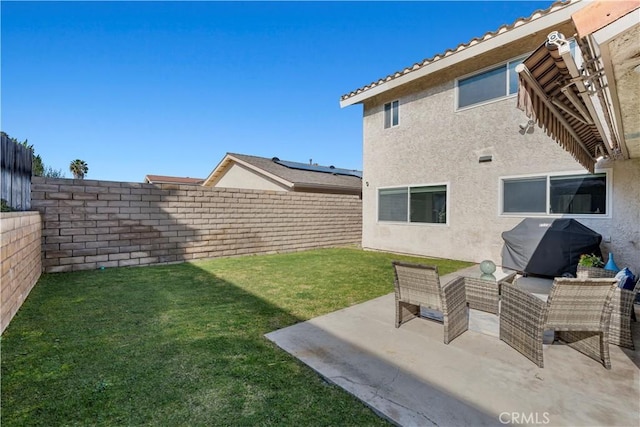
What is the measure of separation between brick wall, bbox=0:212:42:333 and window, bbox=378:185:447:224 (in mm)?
10969

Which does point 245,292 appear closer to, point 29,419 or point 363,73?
point 29,419

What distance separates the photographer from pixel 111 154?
28.8 metres

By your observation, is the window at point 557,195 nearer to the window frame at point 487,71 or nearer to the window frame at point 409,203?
the window frame at point 409,203

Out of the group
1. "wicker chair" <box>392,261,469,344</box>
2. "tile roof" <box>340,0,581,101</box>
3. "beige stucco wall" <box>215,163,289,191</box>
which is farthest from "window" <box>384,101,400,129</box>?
"wicker chair" <box>392,261,469,344</box>

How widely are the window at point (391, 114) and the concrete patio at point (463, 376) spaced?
9584 mm

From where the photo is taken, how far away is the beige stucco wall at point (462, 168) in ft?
24.1

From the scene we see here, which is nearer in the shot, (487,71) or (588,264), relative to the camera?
(588,264)

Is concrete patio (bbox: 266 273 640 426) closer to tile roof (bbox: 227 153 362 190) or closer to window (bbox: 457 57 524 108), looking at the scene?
window (bbox: 457 57 524 108)

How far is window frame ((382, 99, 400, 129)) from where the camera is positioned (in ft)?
40.1

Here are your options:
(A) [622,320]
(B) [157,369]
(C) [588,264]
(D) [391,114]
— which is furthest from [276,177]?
(A) [622,320]

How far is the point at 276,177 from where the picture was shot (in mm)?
16812

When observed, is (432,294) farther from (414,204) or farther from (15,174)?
(414,204)

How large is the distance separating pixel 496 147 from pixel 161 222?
11.0 meters

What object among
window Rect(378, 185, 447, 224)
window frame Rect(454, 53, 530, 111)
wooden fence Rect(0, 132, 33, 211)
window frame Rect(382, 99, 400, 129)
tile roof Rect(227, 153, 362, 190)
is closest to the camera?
wooden fence Rect(0, 132, 33, 211)
